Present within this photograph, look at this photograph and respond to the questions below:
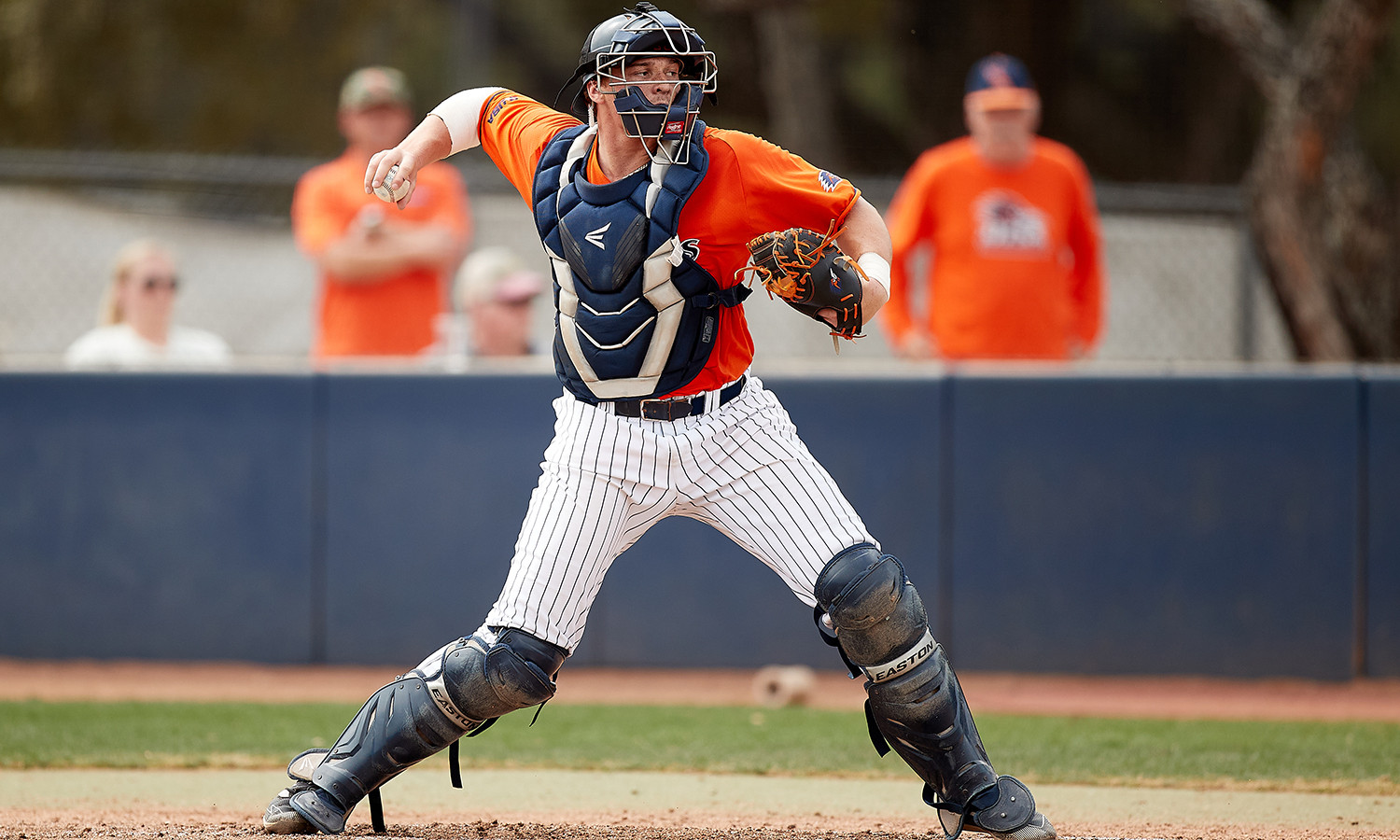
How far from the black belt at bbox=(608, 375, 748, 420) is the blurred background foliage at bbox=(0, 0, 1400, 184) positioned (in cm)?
1081

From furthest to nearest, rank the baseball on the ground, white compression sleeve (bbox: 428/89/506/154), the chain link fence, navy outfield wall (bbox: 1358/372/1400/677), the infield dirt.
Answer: the chain link fence → navy outfield wall (bbox: 1358/372/1400/677) → the baseball on the ground → the infield dirt → white compression sleeve (bbox: 428/89/506/154)

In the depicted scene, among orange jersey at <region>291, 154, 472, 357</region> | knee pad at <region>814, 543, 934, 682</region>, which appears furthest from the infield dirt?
orange jersey at <region>291, 154, 472, 357</region>

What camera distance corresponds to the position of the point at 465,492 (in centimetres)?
657

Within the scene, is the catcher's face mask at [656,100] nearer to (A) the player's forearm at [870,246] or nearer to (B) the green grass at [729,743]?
(A) the player's forearm at [870,246]

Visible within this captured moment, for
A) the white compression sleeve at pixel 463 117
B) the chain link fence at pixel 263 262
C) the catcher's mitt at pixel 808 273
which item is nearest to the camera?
the catcher's mitt at pixel 808 273

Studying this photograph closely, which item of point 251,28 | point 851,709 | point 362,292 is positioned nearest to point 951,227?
point 851,709

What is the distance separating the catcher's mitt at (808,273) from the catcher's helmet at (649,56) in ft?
1.04

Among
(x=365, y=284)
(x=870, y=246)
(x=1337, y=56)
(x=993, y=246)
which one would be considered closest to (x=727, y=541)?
(x=993, y=246)

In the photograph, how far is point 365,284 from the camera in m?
6.95

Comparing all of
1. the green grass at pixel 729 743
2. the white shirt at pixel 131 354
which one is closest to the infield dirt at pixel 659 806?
the green grass at pixel 729 743

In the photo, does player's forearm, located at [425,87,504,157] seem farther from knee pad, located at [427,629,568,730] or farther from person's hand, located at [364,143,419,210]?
→ knee pad, located at [427,629,568,730]

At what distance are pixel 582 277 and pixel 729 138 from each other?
0.48 m

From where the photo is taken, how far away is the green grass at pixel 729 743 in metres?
4.91

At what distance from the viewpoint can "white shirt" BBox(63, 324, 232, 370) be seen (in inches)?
263
